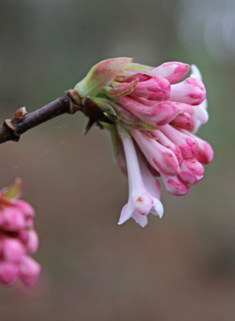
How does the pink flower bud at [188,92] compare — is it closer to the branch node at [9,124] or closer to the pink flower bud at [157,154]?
the pink flower bud at [157,154]

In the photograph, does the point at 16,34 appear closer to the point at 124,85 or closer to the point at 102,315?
the point at 102,315

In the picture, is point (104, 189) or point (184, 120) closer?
point (184, 120)

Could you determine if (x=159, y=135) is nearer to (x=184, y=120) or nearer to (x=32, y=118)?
(x=184, y=120)

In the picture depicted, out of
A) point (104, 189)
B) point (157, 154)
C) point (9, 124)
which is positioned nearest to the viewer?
point (9, 124)

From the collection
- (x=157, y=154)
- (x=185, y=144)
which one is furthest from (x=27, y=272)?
(x=185, y=144)

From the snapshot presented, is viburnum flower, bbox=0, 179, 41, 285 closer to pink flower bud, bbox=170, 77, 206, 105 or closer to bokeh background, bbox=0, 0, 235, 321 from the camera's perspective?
pink flower bud, bbox=170, 77, 206, 105

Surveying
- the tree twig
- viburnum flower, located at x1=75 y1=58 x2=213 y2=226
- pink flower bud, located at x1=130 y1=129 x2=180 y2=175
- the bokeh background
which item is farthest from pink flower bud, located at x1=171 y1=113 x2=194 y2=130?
the bokeh background

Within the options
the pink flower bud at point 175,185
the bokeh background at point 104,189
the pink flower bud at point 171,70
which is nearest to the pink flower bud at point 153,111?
the pink flower bud at point 171,70
